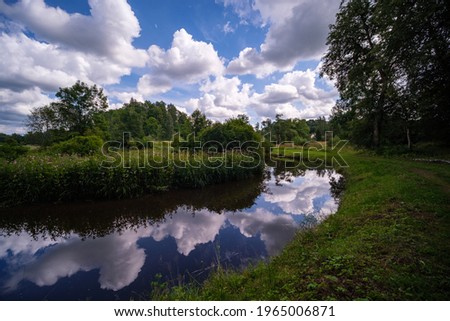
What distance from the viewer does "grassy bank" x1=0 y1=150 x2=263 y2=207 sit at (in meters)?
→ 8.64

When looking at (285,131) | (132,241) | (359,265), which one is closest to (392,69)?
(359,265)

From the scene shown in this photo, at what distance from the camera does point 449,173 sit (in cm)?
1033

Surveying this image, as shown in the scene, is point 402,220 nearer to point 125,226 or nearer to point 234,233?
point 234,233

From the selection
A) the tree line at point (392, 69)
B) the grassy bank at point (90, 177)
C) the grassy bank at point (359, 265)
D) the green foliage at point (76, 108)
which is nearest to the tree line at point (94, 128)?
the green foliage at point (76, 108)

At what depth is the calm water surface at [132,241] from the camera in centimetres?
464

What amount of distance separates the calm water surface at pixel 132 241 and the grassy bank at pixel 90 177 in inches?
24.9

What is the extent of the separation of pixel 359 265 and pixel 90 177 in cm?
1036

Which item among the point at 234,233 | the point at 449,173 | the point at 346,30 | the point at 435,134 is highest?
the point at 346,30

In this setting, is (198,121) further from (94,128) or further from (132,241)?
(132,241)

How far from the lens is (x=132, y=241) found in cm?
646

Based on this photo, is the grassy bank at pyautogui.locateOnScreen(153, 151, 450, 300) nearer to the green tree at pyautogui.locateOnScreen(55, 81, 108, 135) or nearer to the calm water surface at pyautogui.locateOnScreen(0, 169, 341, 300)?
the calm water surface at pyautogui.locateOnScreen(0, 169, 341, 300)

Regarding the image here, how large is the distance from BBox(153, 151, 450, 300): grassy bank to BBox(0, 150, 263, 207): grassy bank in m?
6.86

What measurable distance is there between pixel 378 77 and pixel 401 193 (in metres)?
20.5

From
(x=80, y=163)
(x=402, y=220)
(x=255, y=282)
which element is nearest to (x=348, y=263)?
(x=255, y=282)
